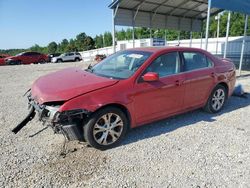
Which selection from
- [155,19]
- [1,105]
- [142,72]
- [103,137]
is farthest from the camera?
[155,19]

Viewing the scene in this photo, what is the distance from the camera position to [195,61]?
5062 millimetres

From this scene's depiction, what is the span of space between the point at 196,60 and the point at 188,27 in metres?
13.9

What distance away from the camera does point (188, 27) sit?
17828 mm

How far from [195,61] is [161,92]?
1355 millimetres

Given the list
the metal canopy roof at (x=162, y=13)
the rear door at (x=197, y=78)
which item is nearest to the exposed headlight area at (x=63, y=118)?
the rear door at (x=197, y=78)

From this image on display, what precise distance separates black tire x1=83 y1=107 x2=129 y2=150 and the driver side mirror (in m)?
0.73

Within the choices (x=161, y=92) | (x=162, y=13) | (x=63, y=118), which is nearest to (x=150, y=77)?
(x=161, y=92)

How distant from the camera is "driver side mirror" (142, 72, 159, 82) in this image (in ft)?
13.0

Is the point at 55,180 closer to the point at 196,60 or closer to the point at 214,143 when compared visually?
the point at 214,143

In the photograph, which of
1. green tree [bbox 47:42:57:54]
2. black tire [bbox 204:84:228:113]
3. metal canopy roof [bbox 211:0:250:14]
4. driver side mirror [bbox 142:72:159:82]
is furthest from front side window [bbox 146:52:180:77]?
green tree [bbox 47:42:57:54]

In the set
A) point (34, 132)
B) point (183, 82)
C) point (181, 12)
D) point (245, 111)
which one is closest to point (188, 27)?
point (181, 12)

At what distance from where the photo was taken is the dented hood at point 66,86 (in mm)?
3450

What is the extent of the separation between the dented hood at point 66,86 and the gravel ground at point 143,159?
0.91 meters

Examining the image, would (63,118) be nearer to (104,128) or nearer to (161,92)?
(104,128)
